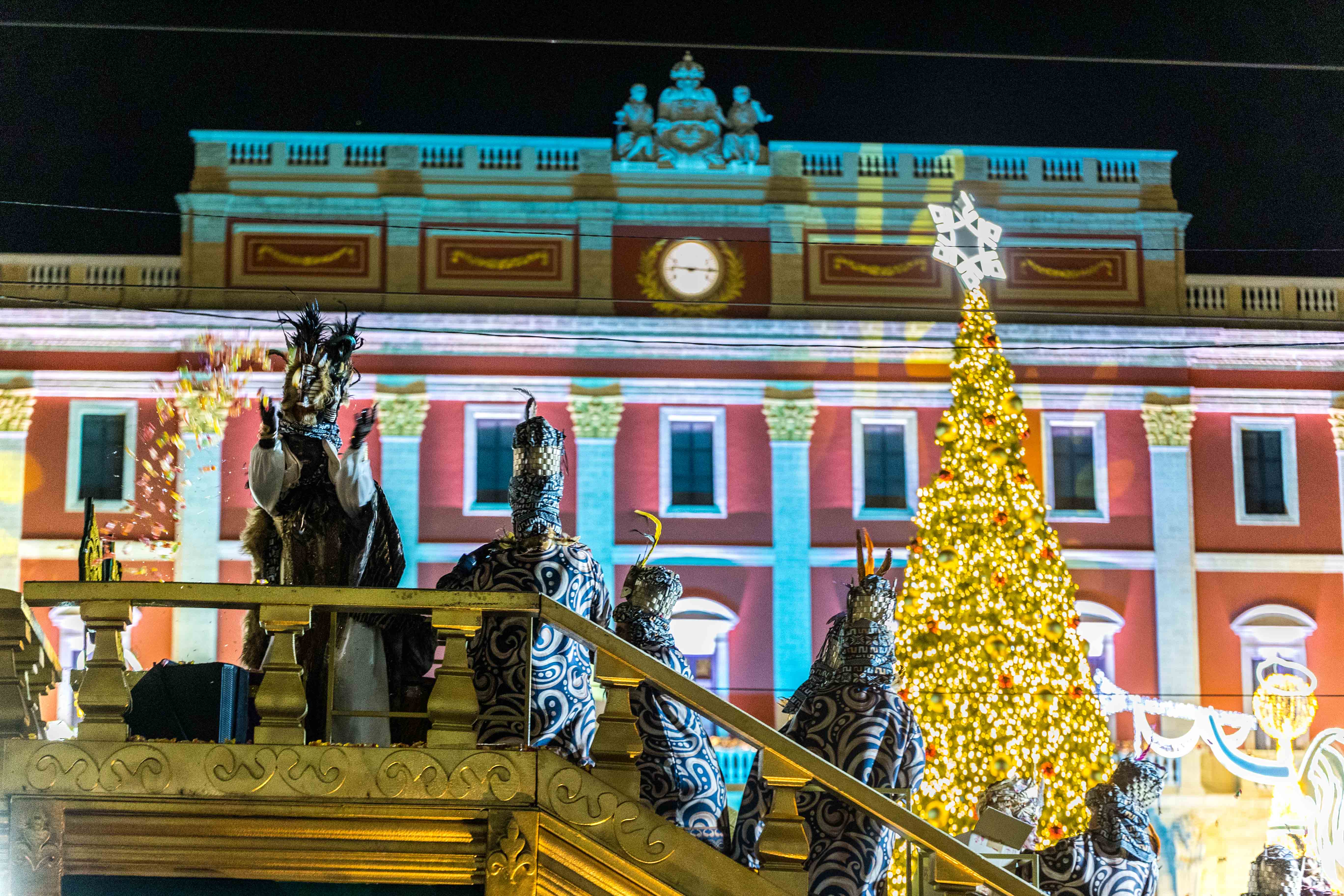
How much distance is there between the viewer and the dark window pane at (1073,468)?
77.5ft

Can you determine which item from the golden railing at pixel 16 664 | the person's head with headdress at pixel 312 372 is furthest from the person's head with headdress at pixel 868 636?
the golden railing at pixel 16 664

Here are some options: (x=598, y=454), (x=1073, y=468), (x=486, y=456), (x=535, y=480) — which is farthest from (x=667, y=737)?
(x=1073, y=468)

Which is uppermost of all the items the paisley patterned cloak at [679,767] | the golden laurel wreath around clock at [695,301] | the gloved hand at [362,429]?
the golden laurel wreath around clock at [695,301]

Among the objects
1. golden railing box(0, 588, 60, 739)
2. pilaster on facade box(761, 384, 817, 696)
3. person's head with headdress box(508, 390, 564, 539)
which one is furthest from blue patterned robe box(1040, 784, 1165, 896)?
pilaster on facade box(761, 384, 817, 696)

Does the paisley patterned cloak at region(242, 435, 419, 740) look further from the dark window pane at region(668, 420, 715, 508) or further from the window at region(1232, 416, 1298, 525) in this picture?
the window at region(1232, 416, 1298, 525)

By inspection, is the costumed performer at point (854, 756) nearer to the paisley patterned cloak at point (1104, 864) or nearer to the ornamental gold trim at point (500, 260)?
the paisley patterned cloak at point (1104, 864)

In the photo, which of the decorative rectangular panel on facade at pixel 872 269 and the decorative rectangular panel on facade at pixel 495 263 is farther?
the decorative rectangular panel on facade at pixel 872 269

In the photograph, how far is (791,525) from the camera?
2314cm

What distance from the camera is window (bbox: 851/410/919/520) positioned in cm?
2328

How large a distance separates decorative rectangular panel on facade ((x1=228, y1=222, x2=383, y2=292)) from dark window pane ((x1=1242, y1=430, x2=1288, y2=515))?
12440mm

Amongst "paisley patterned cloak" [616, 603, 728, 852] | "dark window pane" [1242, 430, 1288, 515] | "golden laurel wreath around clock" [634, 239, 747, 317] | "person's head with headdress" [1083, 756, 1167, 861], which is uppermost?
"golden laurel wreath around clock" [634, 239, 747, 317]

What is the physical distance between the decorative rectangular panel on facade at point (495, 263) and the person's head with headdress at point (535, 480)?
1833cm

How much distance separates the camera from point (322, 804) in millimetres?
4113

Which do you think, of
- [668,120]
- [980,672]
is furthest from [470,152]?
[980,672]
